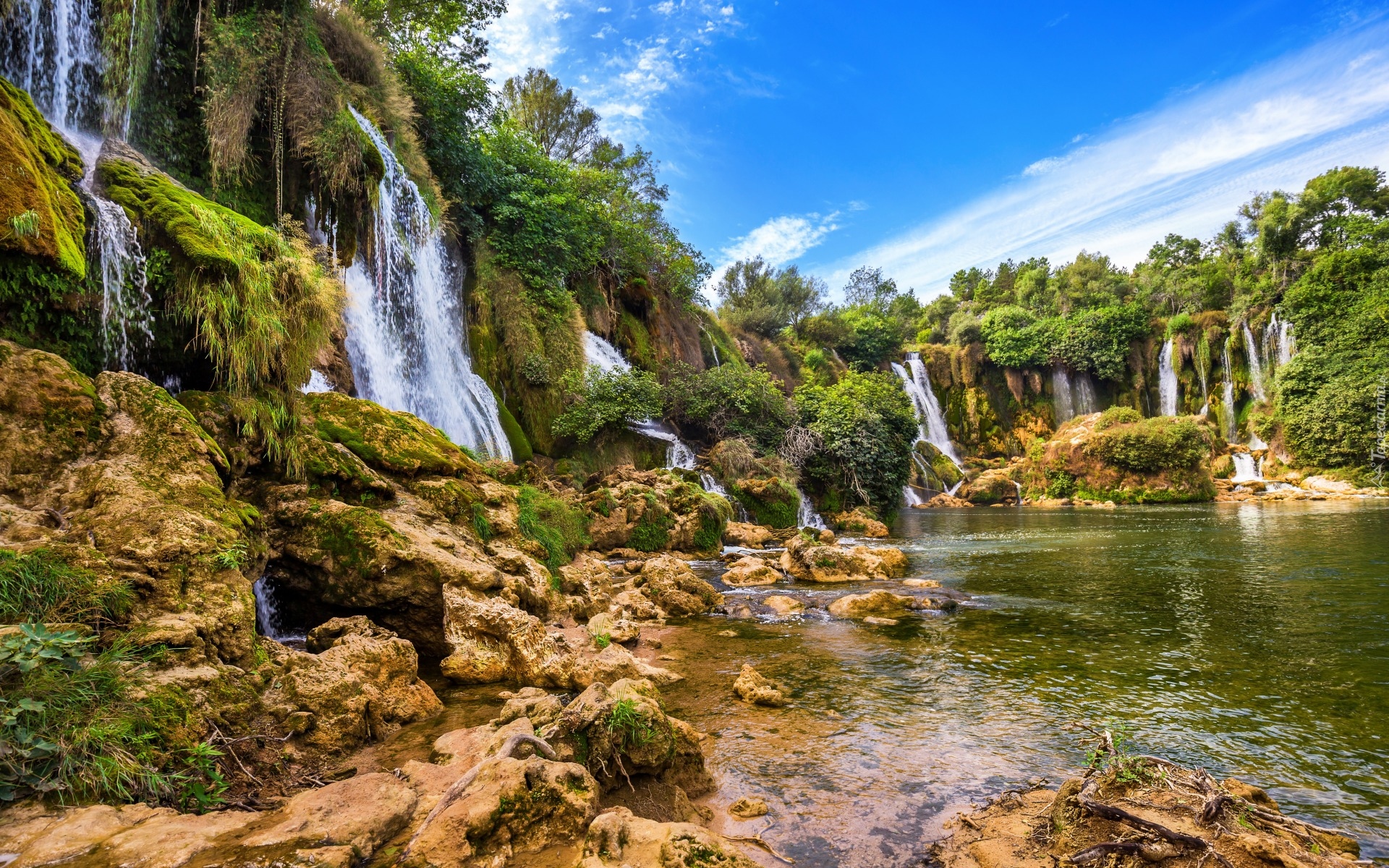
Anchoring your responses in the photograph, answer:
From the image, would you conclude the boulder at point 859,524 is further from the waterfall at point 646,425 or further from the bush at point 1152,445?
the bush at point 1152,445

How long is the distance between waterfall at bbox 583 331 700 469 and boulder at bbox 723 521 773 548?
1615 mm

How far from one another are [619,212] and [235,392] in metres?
20.1

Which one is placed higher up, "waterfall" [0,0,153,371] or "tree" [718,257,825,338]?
"tree" [718,257,825,338]

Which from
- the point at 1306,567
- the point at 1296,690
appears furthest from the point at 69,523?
the point at 1306,567

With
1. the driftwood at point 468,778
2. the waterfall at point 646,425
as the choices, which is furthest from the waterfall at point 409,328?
the driftwood at point 468,778

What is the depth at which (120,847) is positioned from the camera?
2.07 meters

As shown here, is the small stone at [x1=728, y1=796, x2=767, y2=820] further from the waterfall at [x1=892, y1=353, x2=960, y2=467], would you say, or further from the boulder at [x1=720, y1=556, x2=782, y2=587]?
the waterfall at [x1=892, y1=353, x2=960, y2=467]

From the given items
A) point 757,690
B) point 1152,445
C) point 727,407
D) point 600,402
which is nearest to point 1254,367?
point 1152,445

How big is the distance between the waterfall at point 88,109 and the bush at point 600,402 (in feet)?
32.8

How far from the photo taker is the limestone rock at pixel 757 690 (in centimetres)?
508

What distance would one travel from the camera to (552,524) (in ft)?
32.5

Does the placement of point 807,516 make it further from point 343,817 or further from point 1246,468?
point 1246,468

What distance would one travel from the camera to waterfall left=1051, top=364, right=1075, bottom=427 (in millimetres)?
38875

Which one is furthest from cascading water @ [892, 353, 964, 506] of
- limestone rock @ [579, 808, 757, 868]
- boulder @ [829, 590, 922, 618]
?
limestone rock @ [579, 808, 757, 868]
